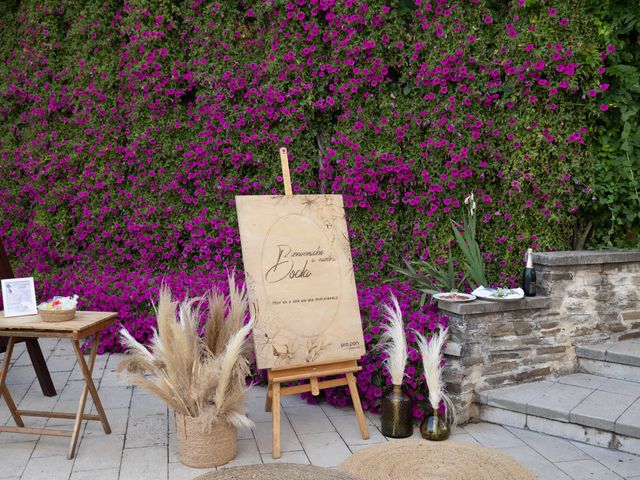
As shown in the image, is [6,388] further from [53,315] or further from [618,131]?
[618,131]

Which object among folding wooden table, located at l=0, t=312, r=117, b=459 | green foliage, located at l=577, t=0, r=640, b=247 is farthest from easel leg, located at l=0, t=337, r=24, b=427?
green foliage, located at l=577, t=0, r=640, b=247

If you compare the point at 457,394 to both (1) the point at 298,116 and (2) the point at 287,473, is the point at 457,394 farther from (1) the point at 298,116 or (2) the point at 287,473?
(1) the point at 298,116

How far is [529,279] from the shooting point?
379 cm

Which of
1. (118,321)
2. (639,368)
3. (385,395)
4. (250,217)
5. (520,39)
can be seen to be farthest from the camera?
(118,321)

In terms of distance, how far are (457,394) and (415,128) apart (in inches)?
73.6

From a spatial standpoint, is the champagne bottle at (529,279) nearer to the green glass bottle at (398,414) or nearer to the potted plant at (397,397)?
the potted plant at (397,397)

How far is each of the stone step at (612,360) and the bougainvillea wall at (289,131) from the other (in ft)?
2.25

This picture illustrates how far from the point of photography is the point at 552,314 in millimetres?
3816

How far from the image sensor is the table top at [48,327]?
10.1 ft

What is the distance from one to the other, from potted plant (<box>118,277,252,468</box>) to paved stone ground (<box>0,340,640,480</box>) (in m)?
0.13

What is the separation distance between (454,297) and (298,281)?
0.98 m

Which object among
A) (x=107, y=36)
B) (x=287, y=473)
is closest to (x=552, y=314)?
(x=287, y=473)

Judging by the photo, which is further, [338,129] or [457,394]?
[338,129]

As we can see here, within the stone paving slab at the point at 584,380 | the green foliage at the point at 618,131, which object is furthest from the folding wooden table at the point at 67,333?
the green foliage at the point at 618,131
